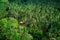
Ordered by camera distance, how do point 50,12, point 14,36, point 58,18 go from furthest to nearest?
point 50,12, point 58,18, point 14,36

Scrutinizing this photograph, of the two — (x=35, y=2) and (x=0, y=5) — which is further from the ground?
(x=0, y=5)

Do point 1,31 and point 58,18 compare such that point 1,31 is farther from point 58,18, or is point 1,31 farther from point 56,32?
point 58,18

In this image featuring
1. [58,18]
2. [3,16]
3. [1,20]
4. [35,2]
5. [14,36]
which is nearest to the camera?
[14,36]

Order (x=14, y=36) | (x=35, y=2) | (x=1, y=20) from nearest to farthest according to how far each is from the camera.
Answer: (x=14, y=36) → (x=1, y=20) → (x=35, y=2)

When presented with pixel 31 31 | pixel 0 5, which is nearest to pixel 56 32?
pixel 31 31

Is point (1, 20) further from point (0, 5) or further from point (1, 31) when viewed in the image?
point (0, 5)

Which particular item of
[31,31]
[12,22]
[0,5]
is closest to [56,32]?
[31,31]

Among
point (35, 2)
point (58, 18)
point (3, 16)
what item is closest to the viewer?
point (3, 16)

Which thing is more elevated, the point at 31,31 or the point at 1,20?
the point at 1,20

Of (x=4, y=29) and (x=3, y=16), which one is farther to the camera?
(x=3, y=16)
